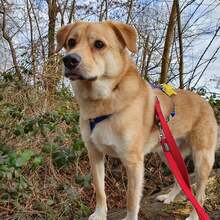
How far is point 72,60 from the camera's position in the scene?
3.10 metres

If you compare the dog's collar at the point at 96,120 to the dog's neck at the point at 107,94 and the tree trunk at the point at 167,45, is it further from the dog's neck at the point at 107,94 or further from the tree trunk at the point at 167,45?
the tree trunk at the point at 167,45

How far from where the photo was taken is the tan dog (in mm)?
3344

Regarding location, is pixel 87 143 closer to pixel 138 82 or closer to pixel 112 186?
pixel 138 82

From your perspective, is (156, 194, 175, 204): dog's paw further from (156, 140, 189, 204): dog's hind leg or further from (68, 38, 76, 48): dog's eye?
(68, 38, 76, 48): dog's eye

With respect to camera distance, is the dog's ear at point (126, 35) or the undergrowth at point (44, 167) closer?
the dog's ear at point (126, 35)

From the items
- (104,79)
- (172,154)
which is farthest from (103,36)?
(172,154)

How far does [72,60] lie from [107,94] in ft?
1.77

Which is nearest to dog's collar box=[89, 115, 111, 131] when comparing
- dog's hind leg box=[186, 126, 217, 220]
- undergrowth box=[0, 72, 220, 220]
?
undergrowth box=[0, 72, 220, 220]

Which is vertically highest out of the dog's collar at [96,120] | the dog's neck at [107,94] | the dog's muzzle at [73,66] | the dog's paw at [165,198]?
the dog's muzzle at [73,66]

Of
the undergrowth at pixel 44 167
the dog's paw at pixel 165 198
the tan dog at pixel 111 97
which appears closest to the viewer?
the tan dog at pixel 111 97

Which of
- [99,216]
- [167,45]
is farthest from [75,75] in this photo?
[167,45]

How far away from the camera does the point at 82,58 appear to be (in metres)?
3.16

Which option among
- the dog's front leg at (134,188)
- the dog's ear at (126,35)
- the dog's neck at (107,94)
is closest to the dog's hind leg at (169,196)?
the dog's front leg at (134,188)

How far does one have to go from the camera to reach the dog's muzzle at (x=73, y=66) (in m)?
3.11
